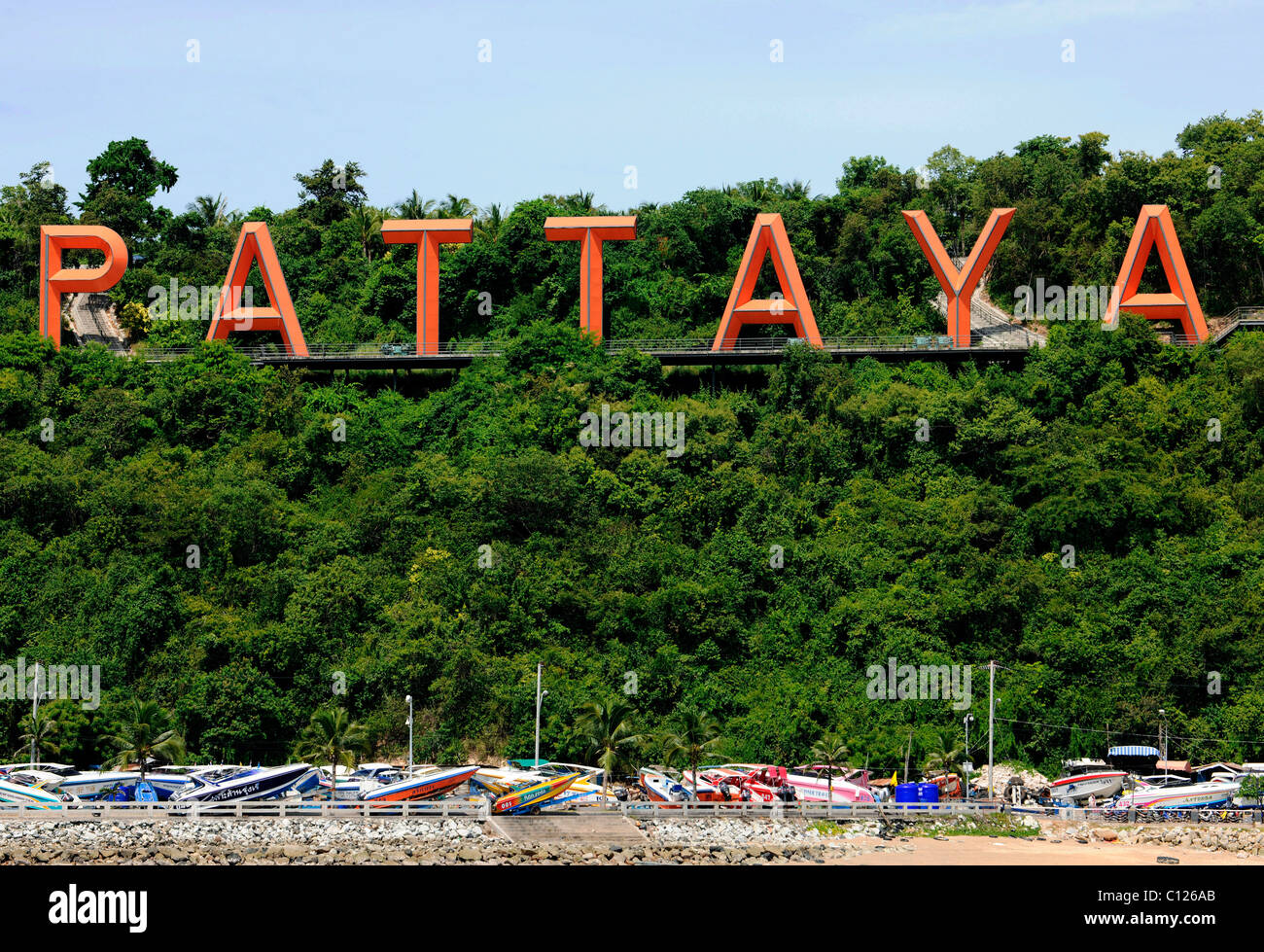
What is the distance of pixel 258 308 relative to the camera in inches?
2489

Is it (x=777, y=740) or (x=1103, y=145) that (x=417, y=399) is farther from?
(x=1103, y=145)

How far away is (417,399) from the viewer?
64750 millimetres

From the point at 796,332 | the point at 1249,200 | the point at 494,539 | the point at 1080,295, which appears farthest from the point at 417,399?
the point at 1249,200

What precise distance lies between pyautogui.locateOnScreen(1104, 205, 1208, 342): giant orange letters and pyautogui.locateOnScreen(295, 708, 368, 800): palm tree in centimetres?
3403

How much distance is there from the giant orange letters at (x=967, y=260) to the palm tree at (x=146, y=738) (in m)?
33.2

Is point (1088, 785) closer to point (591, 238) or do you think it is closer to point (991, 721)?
point (991, 721)

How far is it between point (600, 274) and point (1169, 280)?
74.3ft

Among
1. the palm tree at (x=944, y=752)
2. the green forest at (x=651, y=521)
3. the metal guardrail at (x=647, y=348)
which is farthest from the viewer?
the metal guardrail at (x=647, y=348)

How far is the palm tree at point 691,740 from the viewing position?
4681 centimetres

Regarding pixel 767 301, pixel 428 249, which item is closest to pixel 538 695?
pixel 767 301

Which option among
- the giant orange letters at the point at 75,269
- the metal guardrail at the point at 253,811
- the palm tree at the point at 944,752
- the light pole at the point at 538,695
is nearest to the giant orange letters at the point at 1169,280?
the palm tree at the point at 944,752

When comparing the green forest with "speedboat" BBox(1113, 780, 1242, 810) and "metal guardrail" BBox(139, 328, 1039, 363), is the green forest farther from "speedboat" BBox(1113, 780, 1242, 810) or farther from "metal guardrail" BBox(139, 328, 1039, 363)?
"speedboat" BBox(1113, 780, 1242, 810)

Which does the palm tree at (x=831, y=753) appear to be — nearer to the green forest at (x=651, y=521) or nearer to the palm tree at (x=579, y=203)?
the green forest at (x=651, y=521)

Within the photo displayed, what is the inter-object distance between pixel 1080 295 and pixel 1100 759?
24.8 meters
